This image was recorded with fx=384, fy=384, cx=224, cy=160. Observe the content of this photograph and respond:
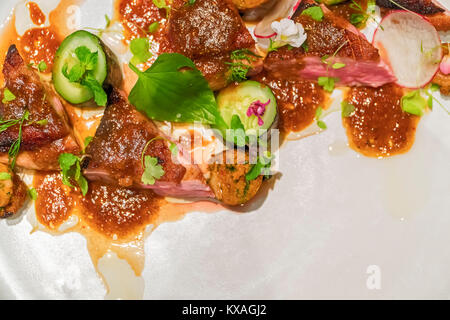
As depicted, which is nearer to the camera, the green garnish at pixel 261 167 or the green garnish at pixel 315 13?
the green garnish at pixel 261 167

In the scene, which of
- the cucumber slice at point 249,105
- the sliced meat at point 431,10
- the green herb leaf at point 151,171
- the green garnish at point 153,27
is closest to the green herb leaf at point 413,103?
the sliced meat at point 431,10

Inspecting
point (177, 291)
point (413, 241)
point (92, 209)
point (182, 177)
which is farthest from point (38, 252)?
point (413, 241)

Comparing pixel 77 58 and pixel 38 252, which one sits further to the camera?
pixel 38 252

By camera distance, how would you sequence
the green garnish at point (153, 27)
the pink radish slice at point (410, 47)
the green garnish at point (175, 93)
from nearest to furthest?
the green garnish at point (175, 93) → the pink radish slice at point (410, 47) → the green garnish at point (153, 27)

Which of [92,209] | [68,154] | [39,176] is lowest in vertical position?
[92,209]

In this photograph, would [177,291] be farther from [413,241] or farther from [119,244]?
[413,241]

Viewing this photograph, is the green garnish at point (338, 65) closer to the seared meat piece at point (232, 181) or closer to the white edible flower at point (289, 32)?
the white edible flower at point (289, 32)
